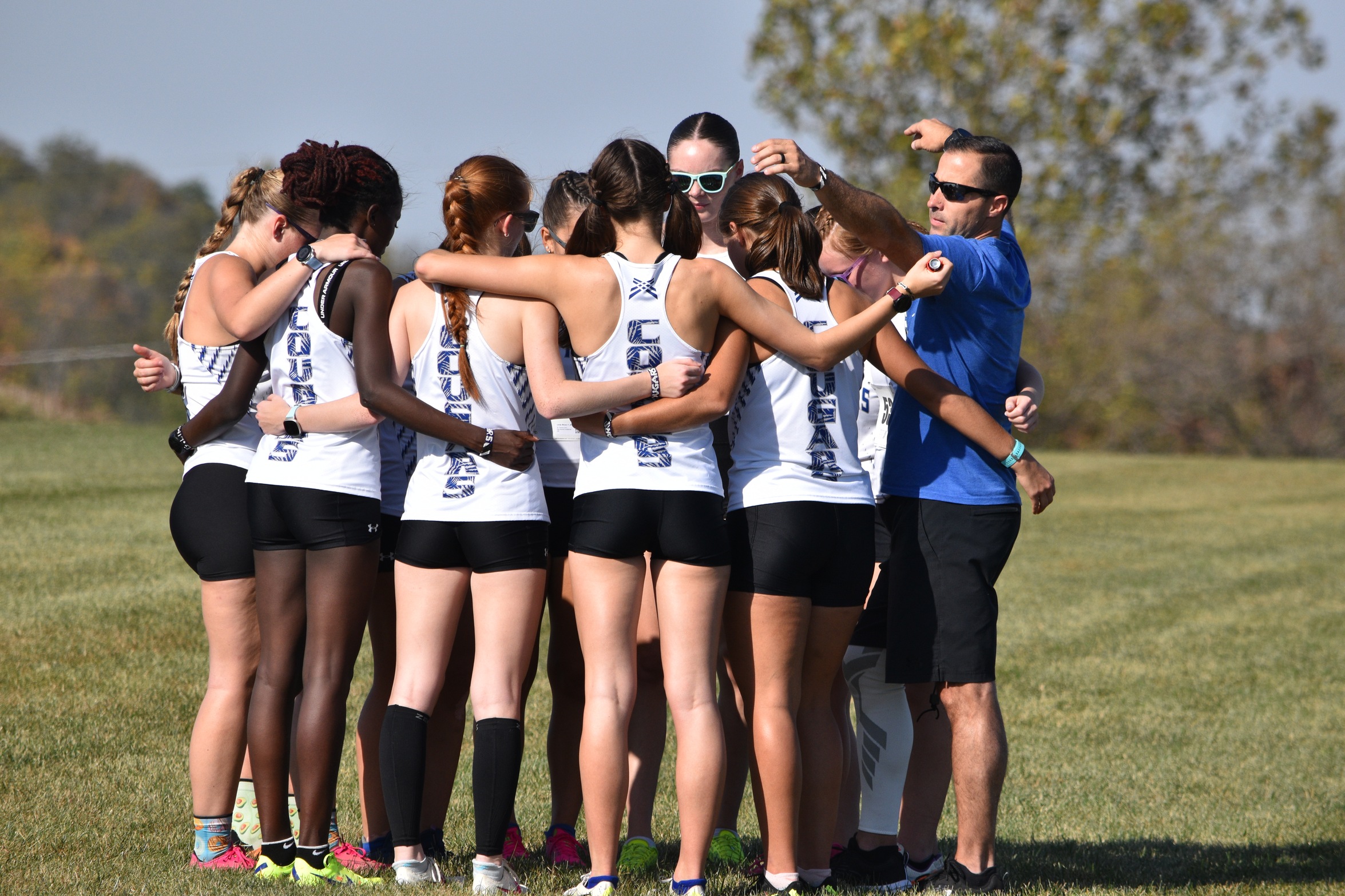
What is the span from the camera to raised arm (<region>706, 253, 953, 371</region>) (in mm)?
3537

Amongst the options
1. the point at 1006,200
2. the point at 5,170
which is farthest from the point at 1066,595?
the point at 5,170

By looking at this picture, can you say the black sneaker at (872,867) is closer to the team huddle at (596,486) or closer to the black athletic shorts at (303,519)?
the team huddle at (596,486)

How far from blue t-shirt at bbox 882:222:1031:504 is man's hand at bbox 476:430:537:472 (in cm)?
126

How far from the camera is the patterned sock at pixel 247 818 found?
424 centimetres

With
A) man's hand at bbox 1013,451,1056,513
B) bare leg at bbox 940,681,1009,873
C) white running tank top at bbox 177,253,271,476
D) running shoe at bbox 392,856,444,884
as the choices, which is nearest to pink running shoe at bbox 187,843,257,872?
running shoe at bbox 392,856,444,884

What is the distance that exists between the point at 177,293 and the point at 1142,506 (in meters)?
15.4

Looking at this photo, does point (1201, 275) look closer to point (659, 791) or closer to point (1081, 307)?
point (1081, 307)

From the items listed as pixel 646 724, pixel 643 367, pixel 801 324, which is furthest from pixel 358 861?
pixel 801 324

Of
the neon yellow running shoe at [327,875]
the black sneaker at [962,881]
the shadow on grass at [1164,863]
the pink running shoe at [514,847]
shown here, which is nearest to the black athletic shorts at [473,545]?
the neon yellow running shoe at [327,875]

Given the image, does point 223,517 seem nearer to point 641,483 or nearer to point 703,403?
point 641,483

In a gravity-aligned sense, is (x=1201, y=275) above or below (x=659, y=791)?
above

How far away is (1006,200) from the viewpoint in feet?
13.1

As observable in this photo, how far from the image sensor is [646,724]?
4.12 m

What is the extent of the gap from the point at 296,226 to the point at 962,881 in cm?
292
